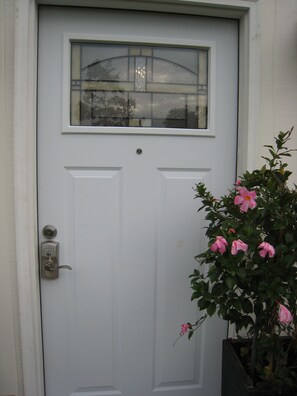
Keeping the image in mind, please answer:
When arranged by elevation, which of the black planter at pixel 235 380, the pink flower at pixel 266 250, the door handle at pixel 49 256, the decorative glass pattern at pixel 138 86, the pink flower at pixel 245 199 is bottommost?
the black planter at pixel 235 380

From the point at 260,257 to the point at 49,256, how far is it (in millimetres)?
1034

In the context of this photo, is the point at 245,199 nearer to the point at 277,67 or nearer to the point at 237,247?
the point at 237,247

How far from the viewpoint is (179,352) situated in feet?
5.59

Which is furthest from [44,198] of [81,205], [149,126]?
[149,126]

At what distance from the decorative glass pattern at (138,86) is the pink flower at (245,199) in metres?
0.60

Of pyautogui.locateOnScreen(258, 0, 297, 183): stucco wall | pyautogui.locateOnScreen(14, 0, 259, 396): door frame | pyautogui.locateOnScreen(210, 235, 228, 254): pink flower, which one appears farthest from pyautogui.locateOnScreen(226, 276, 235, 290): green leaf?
pyautogui.locateOnScreen(258, 0, 297, 183): stucco wall

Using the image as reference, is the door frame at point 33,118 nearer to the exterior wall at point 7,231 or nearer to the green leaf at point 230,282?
the exterior wall at point 7,231

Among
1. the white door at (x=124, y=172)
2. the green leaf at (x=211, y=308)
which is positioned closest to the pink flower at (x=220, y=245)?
the green leaf at (x=211, y=308)

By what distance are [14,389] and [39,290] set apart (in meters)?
0.53

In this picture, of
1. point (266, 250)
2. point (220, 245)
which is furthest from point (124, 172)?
point (266, 250)

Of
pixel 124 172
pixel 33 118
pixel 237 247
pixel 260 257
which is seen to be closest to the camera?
pixel 237 247

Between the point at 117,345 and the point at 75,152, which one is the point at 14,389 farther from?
the point at 75,152

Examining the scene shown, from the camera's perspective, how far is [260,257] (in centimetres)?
120

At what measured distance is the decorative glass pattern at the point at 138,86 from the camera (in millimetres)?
1562
